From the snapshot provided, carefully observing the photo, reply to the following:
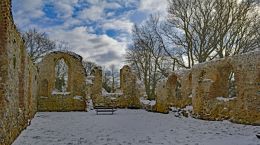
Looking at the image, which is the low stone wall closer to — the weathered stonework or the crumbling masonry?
the crumbling masonry

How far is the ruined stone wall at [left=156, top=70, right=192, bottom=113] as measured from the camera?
1969 cm

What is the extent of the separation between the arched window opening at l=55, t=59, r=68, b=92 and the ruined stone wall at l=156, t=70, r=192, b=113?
17360 millimetres

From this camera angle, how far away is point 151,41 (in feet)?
105

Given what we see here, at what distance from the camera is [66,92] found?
23703mm

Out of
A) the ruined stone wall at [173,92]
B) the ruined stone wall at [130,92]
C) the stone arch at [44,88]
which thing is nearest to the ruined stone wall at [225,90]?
the ruined stone wall at [173,92]

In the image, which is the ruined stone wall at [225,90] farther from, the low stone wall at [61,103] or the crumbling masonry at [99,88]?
the low stone wall at [61,103]

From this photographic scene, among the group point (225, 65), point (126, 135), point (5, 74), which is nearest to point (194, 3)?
point (225, 65)

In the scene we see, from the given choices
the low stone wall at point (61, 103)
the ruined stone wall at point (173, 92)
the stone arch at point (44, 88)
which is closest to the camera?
the ruined stone wall at point (173, 92)

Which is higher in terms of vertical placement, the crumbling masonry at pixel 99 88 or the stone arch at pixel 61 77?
the stone arch at pixel 61 77

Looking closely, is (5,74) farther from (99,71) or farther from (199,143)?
(99,71)

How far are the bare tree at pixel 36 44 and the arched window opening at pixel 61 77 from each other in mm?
5214

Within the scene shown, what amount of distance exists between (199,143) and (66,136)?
392 centimetres

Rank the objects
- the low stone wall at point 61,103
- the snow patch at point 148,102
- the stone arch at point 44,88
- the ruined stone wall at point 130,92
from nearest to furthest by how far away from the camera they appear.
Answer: the low stone wall at point 61,103, the snow patch at point 148,102, the stone arch at point 44,88, the ruined stone wall at point 130,92

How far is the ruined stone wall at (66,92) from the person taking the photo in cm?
2320
